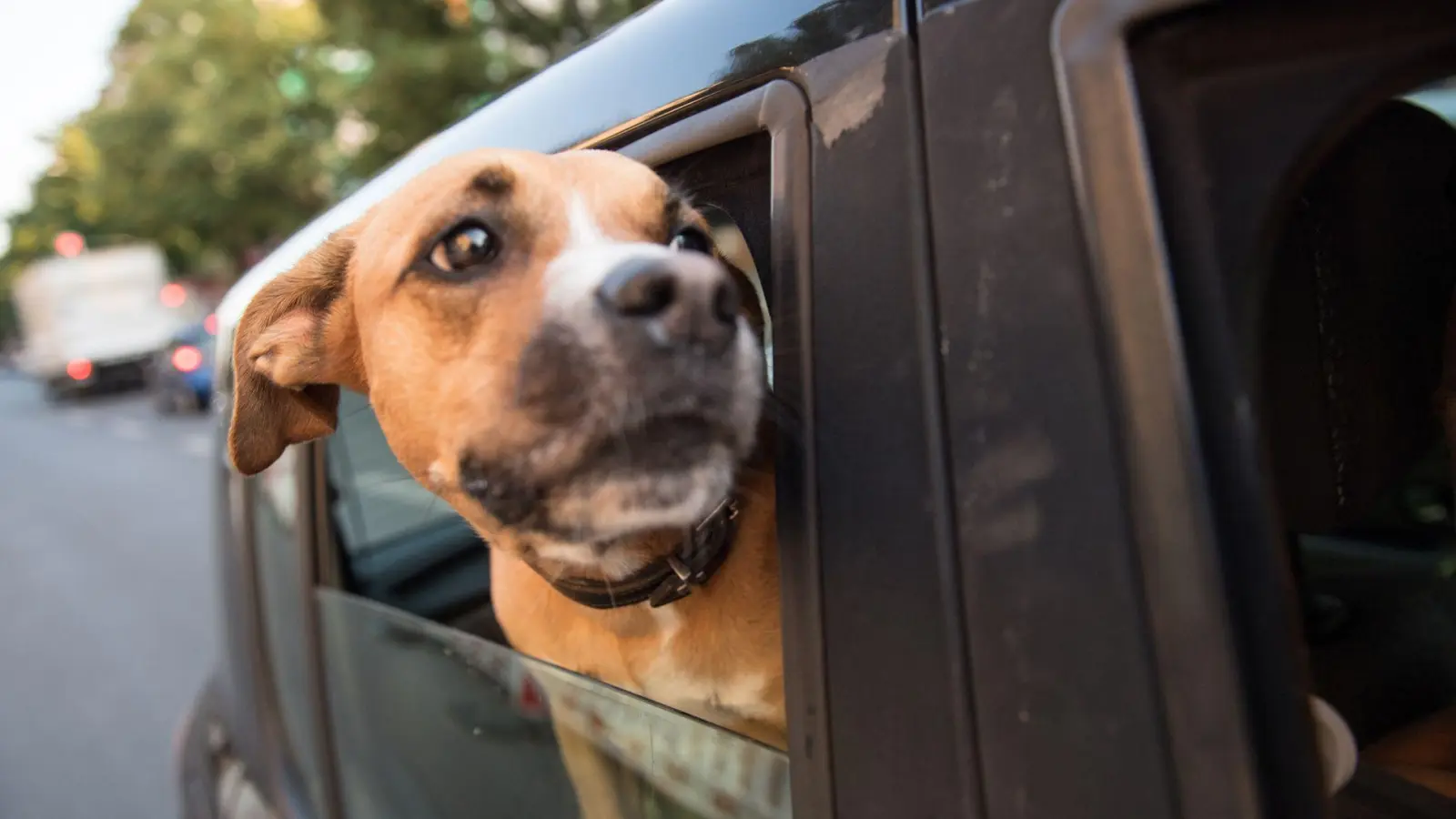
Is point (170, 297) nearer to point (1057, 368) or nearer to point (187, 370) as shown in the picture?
point (187, 370)

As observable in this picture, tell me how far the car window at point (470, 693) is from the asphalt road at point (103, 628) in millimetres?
2994

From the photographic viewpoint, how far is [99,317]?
2478 centimetres

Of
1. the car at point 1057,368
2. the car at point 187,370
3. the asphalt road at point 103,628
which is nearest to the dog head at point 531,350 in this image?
the car at point 1057,368

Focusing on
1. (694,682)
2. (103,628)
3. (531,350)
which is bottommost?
(103,628)

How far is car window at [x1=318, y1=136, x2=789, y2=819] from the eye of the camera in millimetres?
1195

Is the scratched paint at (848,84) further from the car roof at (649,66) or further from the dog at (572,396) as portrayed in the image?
the dog at (572,396)

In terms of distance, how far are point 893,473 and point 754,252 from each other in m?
0.47

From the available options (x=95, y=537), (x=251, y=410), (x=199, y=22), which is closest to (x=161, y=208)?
(x=199, y=22)

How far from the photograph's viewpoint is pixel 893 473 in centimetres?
92

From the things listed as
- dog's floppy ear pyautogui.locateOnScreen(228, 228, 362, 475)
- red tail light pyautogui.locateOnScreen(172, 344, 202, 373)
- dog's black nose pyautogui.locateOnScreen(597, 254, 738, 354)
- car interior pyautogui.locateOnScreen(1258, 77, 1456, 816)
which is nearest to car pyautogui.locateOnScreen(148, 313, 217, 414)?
red tail light pyautogui.locateOnScreen(172, 344, 202, 373)

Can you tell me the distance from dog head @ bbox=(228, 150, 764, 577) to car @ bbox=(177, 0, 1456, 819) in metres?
0.11

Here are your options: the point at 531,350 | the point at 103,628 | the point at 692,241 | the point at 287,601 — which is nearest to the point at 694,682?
the point at 531,350

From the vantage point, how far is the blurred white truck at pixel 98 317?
24297 millimetres

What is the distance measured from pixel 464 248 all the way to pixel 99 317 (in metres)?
28.7
